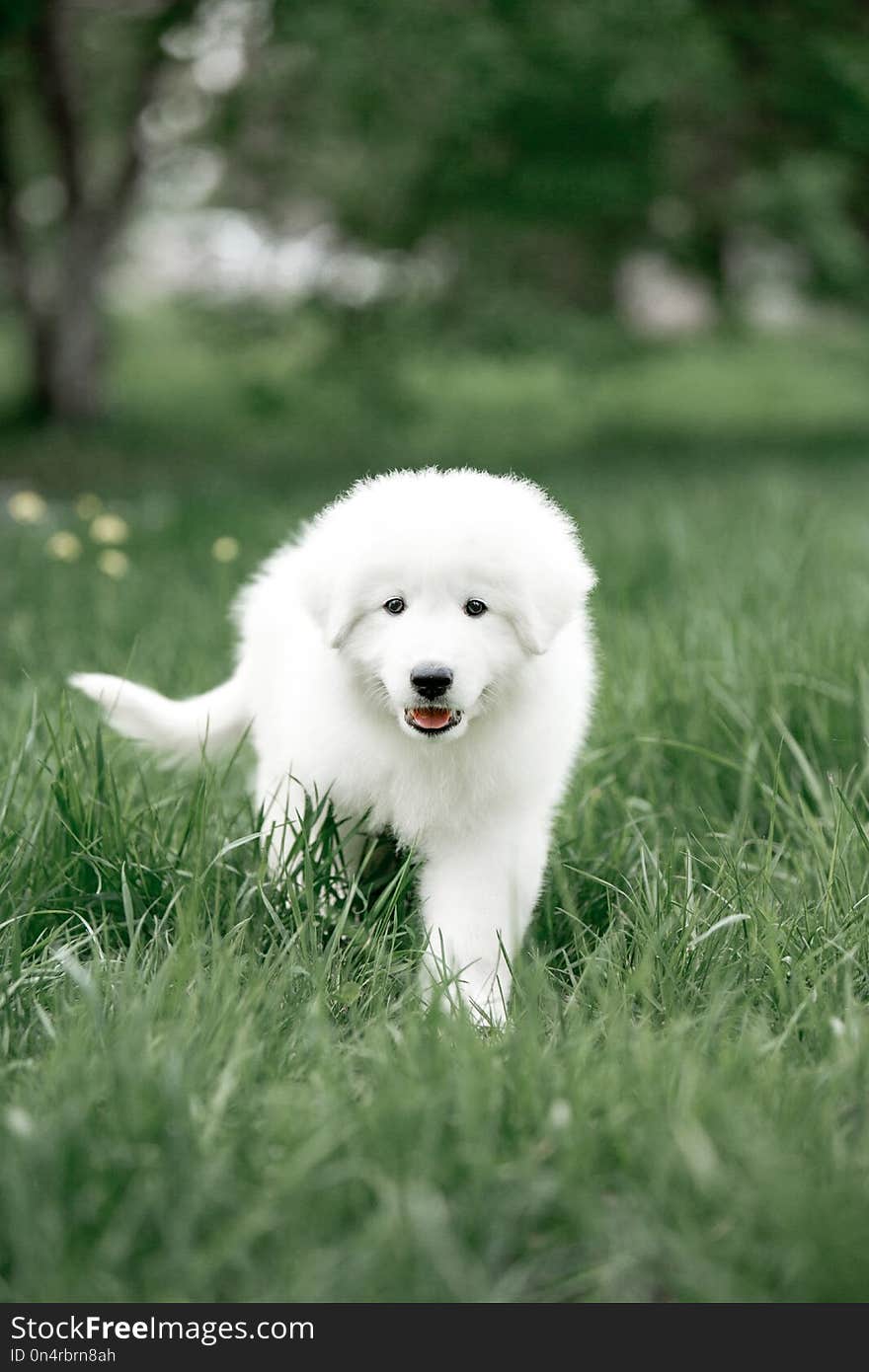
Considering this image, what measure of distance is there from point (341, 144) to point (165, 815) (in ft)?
30.3

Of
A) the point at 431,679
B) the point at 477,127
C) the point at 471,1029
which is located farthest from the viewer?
the point at 477,127

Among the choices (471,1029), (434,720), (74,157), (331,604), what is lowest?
(471,1029)

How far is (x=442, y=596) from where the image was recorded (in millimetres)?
2395

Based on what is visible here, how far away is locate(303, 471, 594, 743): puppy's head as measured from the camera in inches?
92.0

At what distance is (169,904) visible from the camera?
2.47 m

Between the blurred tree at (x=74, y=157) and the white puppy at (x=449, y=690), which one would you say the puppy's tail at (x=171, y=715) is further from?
the blurred tree at (x=74, y=157)

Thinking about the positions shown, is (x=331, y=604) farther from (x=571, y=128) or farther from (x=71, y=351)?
(x=71, y=351)

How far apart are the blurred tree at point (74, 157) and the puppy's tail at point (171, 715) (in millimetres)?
7050

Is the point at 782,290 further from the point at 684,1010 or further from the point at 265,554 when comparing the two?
the point at 684,1010

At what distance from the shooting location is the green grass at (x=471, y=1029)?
5.80 ft

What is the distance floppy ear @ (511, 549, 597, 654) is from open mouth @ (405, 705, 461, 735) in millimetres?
170

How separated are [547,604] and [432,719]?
27cm

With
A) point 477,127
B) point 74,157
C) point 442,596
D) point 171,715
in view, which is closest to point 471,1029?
point 442,596
